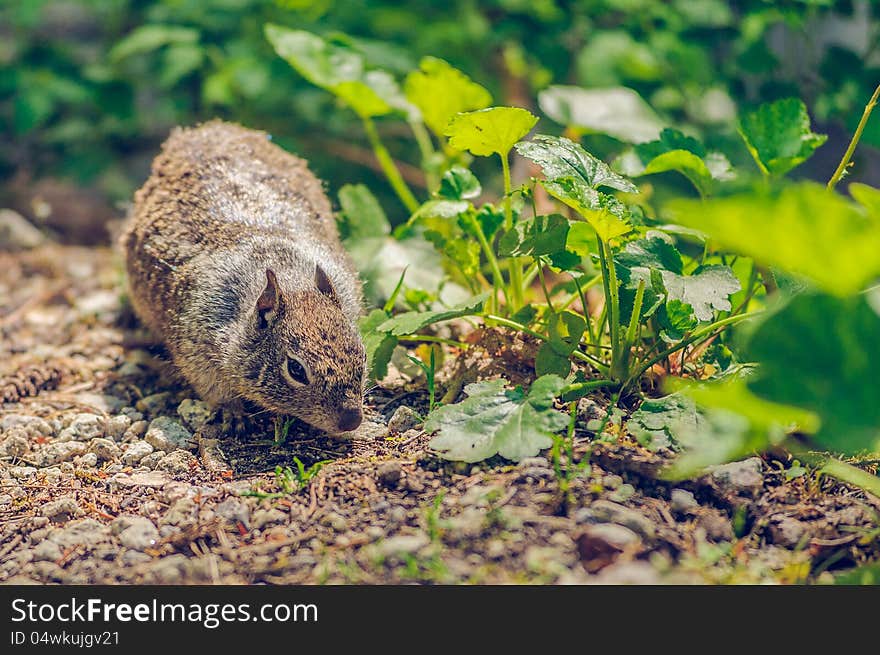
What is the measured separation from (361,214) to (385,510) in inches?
81.5

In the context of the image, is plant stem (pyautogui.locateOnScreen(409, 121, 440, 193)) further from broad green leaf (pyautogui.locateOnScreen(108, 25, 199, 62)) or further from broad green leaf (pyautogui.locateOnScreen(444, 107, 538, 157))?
broad green leaf (pyautogui.locateOnScreen(108, 25, 199, 62))

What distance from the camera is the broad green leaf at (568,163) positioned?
3.25 meters

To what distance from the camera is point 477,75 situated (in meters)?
6.44

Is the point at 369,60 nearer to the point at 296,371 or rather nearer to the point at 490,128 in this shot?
the point at 490,128

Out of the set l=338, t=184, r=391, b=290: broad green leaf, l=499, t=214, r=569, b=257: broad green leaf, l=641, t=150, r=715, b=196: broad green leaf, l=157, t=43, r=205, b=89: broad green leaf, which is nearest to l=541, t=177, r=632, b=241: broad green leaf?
l=499, t=214, r=569, b=257: broad green leaf

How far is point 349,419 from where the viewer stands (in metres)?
3.48

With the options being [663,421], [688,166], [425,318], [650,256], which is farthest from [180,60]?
[663,421]

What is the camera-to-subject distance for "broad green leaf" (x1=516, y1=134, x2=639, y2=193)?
3246 millimetres

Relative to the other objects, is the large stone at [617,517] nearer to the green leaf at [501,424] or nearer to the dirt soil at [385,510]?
the dirt soil at [385,510]
